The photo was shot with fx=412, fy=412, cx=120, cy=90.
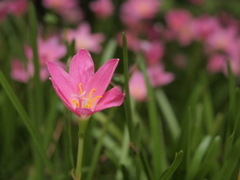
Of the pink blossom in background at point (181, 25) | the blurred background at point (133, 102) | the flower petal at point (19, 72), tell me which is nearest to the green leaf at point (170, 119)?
the blurred background at point (133, 102)

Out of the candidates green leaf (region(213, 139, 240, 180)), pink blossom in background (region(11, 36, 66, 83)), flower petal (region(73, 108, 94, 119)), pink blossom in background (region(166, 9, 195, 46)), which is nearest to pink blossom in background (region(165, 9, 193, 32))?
pink blossom in background (region(166, 9, 195, 46))

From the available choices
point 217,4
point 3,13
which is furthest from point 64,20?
point 217,4

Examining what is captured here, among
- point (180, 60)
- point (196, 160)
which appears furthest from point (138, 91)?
point (180, 60)

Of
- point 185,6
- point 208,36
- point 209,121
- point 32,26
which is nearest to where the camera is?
point 32,26

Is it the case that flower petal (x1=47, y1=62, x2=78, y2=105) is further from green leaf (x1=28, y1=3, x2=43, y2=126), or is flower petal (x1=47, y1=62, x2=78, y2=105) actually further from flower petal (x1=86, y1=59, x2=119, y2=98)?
green leaf (x1=28, y1=3, x2=43, y2=126)

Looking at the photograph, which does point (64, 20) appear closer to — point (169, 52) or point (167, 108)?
point (169, 52)

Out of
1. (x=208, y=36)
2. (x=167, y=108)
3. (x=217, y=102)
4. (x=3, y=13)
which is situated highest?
(x=3, y=13)

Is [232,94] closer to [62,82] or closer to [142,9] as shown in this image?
[62,82]
